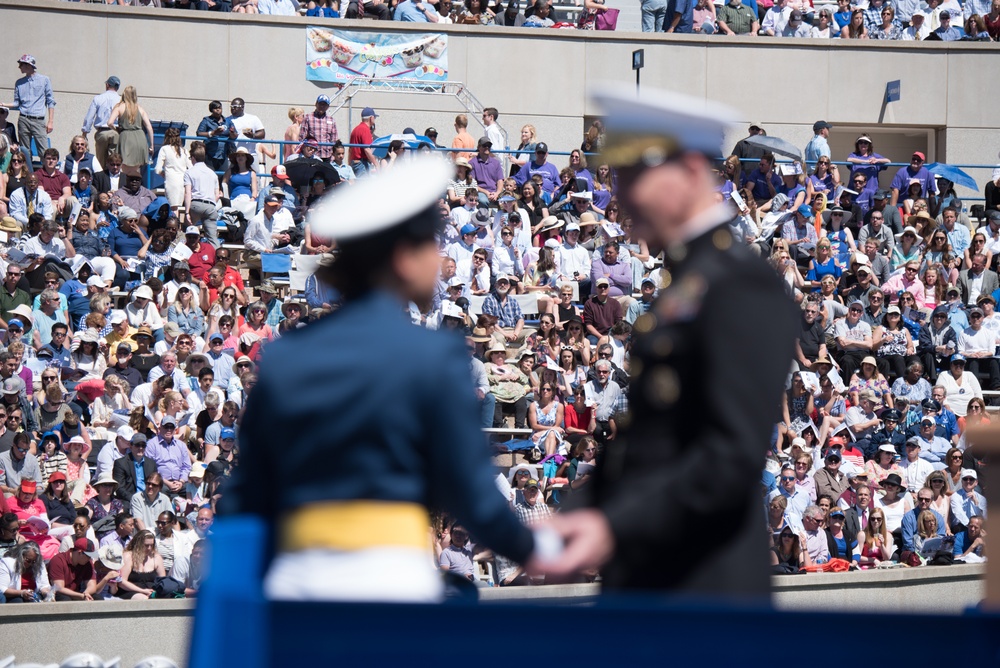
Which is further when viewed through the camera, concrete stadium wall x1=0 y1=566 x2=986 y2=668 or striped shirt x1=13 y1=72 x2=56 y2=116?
striped shirt x1=13 y1=72 x2=56 y2=116

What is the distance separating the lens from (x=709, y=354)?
2.46m

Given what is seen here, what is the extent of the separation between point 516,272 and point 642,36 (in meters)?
9.70

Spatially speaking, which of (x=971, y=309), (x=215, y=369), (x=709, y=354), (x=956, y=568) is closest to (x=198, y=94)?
(x=215, y=369)

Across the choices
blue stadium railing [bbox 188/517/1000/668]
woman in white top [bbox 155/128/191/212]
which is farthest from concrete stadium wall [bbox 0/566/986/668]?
blue stadium railing [bbox 188/517/1000/668]

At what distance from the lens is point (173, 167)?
58.3 feet

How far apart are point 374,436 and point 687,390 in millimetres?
540

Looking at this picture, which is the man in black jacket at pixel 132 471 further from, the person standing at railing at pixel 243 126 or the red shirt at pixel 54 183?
the person standing at railing at pixel 243 126

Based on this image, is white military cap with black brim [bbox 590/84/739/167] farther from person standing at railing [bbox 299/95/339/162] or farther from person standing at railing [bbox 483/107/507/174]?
person standing at railing [bbox 483/107/507/174]

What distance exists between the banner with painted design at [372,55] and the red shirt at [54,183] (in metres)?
7.78

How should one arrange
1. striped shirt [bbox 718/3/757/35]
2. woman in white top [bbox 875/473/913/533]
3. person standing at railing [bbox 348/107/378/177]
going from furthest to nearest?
striped shirt [bbox 718/3/757/35] < person standing at railing [bbox 348/107/378/177] < woman in white top [bbox 875/473/913/533]

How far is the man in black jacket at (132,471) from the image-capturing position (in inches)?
484

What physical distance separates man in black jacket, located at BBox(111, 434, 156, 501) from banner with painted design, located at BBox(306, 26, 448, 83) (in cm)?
1275

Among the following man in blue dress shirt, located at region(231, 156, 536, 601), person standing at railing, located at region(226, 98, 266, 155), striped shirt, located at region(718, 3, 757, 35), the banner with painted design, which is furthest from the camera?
striped shirt, located at region(718, 3, 757, 35)

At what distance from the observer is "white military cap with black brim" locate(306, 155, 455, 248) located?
2.46 meters
